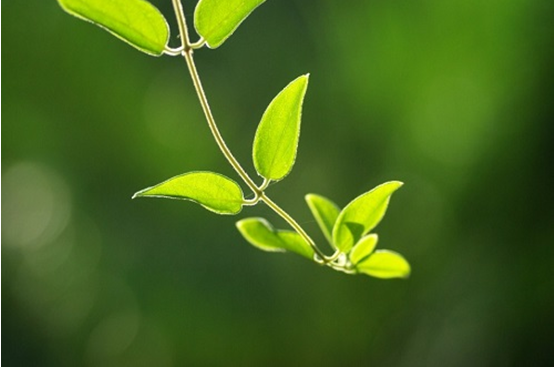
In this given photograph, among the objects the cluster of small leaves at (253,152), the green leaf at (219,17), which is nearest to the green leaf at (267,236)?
the cluster of small leaves at (253,152)

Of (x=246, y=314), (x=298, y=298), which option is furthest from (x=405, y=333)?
(x=246, y=314)

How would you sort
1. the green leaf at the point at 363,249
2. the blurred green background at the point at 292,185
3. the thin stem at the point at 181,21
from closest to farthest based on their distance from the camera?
1. the thin stem at the point at 181,21
2. the green leaf at the point at 363,249
3. the blurred green background at the point at 292,185

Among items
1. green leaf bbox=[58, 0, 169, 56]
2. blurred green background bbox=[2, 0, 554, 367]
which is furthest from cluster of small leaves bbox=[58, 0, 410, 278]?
blurred green background bbox=[2, 0, 554, 367]

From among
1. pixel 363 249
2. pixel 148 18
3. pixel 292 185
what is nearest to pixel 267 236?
pixel 363 249

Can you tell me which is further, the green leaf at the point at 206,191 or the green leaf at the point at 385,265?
the green leaf at the point at 385,265

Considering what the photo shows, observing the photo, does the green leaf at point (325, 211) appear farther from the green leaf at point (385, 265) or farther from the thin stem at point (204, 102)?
the thin stem at point (204, 102)

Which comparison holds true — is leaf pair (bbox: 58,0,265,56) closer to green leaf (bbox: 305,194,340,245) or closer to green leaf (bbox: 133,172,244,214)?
green leaf (bbox: 133,172,244,214)
